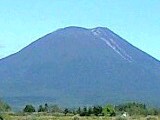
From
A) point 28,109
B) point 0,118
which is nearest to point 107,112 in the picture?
point 28,109

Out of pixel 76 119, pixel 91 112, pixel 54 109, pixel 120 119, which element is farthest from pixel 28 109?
pixel 120 119

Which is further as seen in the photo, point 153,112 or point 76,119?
point 153,112

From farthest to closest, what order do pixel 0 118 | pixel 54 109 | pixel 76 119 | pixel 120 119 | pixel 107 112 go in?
pixel 54 109
pixel 107 112
pixel 76 119
pixel 120 119
pixel 0 118

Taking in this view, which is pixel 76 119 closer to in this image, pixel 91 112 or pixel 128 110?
pixel 91 112

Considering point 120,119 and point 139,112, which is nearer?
point 120,119

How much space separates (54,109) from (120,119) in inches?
1933

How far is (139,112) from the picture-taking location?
79.8 m

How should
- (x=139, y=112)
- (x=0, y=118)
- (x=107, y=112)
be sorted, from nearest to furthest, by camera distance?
1. (x=0, y=118)
2. (x=107, y=112)
3. (x=139, y=112)

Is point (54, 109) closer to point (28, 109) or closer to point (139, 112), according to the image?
point (28, 109)

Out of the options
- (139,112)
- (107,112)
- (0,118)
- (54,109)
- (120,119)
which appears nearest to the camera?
(0,118)

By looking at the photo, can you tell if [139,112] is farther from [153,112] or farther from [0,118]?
[0,118]

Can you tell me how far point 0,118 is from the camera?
37750 mm

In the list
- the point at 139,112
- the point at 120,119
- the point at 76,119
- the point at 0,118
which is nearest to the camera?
the point at 0,118

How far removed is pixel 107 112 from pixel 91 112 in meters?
2.75
